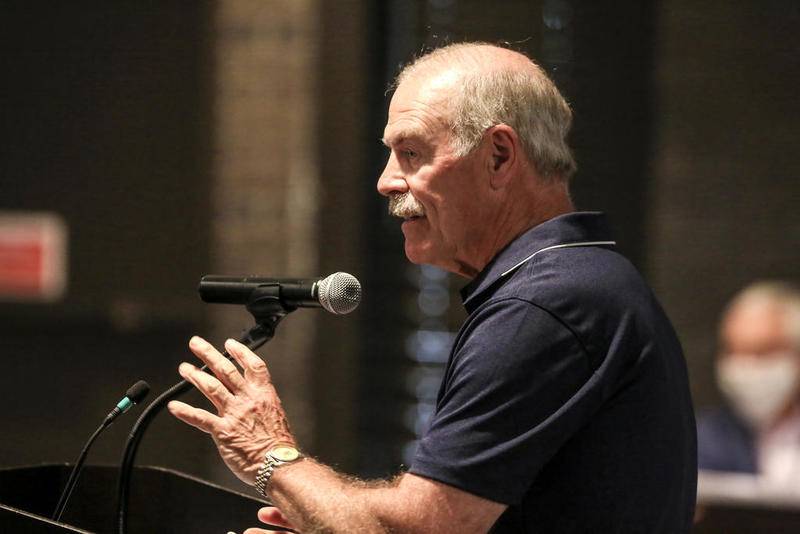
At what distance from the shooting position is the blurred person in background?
4.54 meters

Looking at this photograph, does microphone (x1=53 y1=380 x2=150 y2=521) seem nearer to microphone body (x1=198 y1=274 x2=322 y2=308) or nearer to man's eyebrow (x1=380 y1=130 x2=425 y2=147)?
microphone body (x1=198 y1=274 x2=322 y2=308)

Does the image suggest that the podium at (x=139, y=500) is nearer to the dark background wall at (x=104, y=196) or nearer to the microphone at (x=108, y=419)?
the microphone at (x=108, y=419)

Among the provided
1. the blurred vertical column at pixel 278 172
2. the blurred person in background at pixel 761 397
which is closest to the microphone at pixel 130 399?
the blurred person in background at pixel 761 397

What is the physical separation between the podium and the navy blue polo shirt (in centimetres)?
47

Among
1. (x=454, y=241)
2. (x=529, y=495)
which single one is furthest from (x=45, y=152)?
(x=529, y=495)

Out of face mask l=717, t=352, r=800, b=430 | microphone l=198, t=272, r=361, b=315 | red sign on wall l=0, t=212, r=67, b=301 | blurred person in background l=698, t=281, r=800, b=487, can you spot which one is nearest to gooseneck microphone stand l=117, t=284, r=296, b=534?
microphone l=198, t=272, r=361, b=315

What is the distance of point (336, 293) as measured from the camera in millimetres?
1835

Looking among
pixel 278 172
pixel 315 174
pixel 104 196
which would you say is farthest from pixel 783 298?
pixel 104 196

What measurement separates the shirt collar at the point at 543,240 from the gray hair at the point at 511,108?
12 centimetres

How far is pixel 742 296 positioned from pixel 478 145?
125 inches

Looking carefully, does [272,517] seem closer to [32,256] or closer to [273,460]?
[273,460]

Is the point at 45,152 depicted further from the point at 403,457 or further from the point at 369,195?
the point at 403,457

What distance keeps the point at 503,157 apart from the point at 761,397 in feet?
9.94

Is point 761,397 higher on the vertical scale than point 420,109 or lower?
lower
